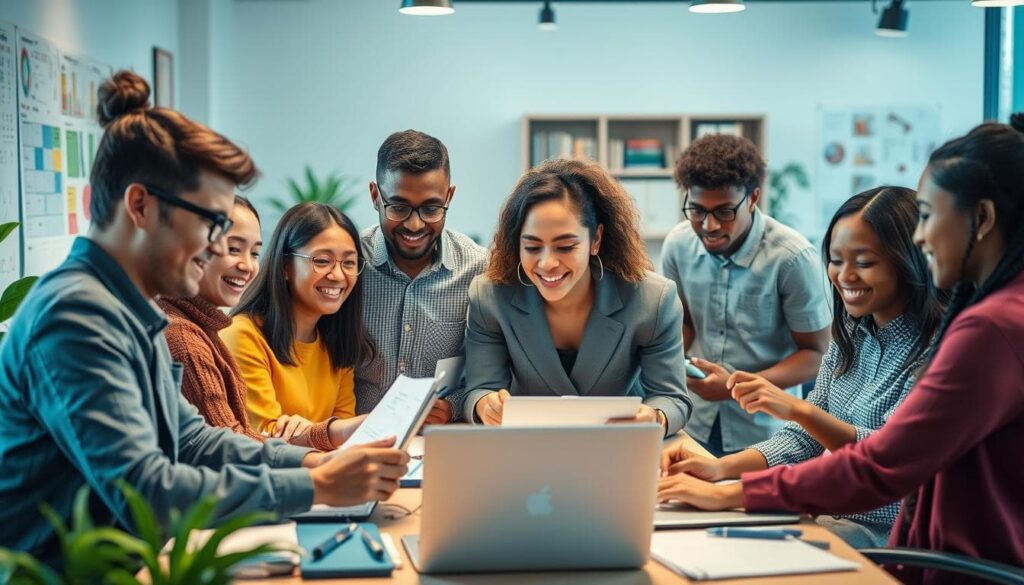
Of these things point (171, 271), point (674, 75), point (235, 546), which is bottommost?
point (235, 546)

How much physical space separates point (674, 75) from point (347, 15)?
86.7 inches

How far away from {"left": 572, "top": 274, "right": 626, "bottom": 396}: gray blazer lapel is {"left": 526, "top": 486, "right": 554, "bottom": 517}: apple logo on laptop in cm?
101

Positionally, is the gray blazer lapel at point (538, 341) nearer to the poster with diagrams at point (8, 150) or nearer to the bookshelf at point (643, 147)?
the poster with diagrams at point (8, 150)

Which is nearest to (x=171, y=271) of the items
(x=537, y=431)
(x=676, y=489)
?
(x=537, y=431)

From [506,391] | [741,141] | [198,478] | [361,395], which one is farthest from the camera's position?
[741,141]

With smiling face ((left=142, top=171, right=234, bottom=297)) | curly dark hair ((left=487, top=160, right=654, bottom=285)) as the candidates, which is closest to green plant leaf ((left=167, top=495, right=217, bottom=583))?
smiling face ((left=142, top=171, right=234, bottom=297))

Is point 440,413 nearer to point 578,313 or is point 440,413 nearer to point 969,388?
point 578,313

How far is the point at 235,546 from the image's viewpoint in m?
1.77

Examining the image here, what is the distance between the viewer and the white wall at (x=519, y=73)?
7020 mm

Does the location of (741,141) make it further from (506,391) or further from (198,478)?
(198,478)

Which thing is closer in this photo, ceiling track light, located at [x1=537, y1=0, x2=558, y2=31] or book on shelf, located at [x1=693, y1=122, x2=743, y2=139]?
ceiling track light, located at [x1=537, y1=0, x2=558, y2=31]

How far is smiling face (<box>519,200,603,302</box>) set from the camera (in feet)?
8.48

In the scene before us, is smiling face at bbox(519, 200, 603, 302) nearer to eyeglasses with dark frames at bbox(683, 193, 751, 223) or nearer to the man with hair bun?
eyeglasses with dark frames at bbox(683, 193, 751, 223)

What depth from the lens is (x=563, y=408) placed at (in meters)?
2.09
